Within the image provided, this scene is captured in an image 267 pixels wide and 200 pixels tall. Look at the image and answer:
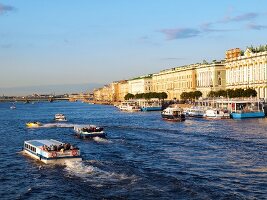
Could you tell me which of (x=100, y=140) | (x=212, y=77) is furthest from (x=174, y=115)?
(x=212, y=77)

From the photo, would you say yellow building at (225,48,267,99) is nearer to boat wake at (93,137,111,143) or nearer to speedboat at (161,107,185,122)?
speedboat at (161,107,185,122)

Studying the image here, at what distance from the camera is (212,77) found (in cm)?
15650

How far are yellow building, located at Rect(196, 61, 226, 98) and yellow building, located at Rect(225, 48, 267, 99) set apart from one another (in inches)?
237

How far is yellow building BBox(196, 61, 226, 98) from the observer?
155125mm

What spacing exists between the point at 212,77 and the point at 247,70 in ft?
83.3

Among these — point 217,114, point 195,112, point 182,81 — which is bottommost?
point 217,114

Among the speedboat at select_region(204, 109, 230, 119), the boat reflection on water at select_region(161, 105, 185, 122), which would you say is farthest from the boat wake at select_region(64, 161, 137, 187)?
the speedboat at select_region(204, 109, 230, 119)

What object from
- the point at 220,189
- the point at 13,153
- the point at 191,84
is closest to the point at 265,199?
the point at 220,189

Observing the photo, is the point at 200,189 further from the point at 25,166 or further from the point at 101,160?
the point at 25,166

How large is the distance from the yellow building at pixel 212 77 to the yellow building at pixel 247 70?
601 cm

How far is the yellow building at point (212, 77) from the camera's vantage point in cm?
15512

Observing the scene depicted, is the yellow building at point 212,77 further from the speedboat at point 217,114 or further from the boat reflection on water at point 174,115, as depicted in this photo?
the boat reflection on water at point 174,115

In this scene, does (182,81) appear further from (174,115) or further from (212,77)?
(174,115)

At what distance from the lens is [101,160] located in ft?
136
